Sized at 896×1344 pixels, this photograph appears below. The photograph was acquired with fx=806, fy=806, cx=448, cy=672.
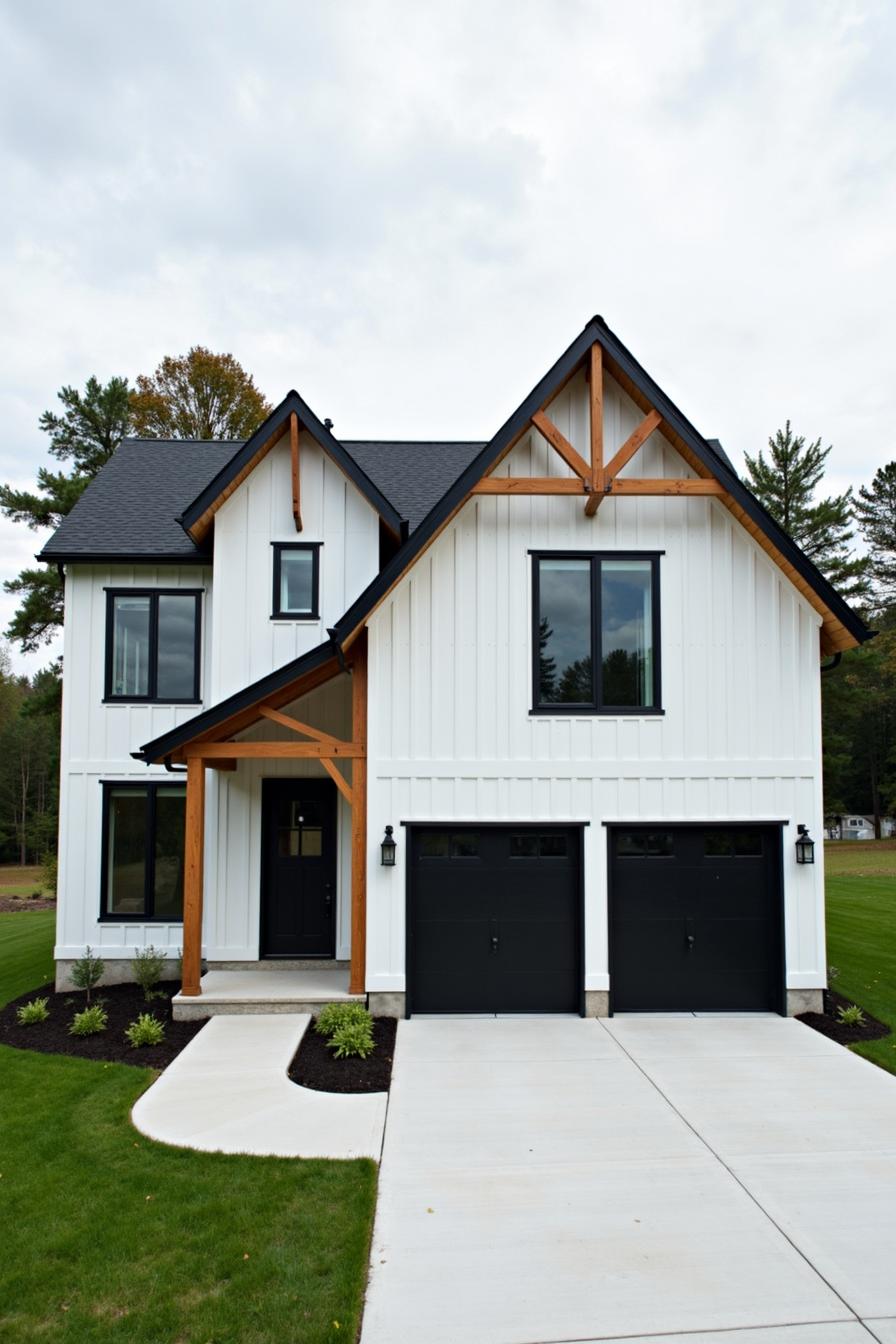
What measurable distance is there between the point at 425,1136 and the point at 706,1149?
207 centimetres

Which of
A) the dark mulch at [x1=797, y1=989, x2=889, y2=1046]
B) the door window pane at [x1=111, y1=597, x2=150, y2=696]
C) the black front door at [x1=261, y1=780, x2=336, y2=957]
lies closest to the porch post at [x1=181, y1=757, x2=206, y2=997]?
the black front door at [x1=261, y1=780, x2=336, y2=957]

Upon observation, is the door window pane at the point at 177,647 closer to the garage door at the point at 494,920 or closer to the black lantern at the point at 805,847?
the garage door at the point at 494,920

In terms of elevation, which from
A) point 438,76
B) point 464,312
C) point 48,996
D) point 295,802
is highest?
point 464,312

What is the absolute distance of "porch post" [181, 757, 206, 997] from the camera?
30.4 feet

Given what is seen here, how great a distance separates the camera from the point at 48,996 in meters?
10.5

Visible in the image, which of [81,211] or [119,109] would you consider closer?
[119,109]

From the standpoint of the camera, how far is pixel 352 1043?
7.80m

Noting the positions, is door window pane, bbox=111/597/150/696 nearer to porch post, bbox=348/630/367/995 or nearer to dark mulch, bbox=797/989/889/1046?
porch post, bbox=348/630/367/995

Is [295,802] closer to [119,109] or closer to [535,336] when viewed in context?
[119,109]

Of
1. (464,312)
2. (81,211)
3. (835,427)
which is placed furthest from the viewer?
(835,427)

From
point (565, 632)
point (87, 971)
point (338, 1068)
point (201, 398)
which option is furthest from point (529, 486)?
point (201, 398)

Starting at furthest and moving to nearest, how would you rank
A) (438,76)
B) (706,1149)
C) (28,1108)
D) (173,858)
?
(438,76) → (173,858) → (28,1108) → (706,1149)

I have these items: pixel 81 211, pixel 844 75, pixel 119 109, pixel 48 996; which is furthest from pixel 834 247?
pixel 48 996

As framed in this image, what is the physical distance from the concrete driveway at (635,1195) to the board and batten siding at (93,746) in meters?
4.98
